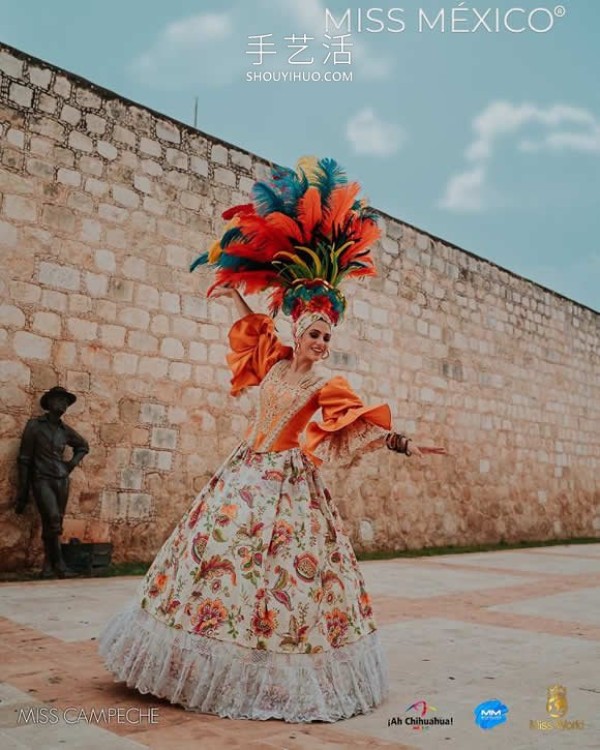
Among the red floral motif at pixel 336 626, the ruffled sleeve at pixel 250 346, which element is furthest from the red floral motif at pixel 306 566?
the ruffled sleeve at pixel 250 346

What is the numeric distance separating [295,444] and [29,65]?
468cm

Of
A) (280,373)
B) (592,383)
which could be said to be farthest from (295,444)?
(592,383)

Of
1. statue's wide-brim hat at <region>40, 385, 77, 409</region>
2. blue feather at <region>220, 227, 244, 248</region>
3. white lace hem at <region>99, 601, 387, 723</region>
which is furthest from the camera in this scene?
statue's wide-brim hat at <region>40, 385, 77, 409</region>

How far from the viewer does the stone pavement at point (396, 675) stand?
2064 mm

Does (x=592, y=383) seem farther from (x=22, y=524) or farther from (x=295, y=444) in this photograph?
(x=295, y=444)

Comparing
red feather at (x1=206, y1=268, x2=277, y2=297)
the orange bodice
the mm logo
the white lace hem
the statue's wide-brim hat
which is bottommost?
the mm logo

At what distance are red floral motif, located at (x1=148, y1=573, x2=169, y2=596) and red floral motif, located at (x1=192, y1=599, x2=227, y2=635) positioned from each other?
0.57 ft

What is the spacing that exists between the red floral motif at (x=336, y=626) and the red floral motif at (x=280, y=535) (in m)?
0.26

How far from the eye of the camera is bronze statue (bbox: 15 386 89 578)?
17.4ft

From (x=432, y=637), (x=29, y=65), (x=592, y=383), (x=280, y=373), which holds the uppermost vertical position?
(x=29, y=65)

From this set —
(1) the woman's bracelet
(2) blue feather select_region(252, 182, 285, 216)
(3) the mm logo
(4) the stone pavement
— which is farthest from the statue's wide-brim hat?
(3) the mm logo

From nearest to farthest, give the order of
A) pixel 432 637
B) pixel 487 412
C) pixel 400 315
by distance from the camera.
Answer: pixel 432 637 → pixel 400 315 → pixel 487 412

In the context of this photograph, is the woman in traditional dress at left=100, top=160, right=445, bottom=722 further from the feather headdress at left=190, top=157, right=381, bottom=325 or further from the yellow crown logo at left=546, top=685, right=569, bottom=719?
the yellow crown logo at left=546, top=685, right=569, bottom=719

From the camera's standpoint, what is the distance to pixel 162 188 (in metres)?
6.69
